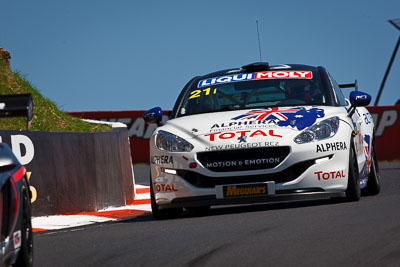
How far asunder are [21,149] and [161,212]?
1.70 meters

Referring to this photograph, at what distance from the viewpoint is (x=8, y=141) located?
965 cm

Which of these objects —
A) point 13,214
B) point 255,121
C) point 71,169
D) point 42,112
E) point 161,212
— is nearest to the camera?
point 13,214

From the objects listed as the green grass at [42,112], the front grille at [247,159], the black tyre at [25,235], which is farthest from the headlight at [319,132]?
the green grass at [42,112]

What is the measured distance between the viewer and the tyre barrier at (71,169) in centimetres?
1010

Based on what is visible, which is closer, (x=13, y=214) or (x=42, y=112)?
(x=13, y=214)

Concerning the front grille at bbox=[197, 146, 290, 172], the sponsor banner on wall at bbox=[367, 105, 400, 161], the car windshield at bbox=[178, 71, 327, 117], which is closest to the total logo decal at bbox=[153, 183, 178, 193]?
the front grille at bbox=[197, 146, 290, 172]

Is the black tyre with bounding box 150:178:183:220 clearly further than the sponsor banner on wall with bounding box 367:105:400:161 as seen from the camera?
No

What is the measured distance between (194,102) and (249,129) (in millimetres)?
1398

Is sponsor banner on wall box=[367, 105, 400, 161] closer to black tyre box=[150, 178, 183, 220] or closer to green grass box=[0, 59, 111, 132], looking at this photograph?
green grass box=[0, 59, 111, 132]

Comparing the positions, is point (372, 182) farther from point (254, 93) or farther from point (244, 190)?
point (244, 190)

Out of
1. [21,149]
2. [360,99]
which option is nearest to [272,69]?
[360,99]

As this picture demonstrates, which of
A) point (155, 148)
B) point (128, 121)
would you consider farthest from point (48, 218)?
point (128, 121)

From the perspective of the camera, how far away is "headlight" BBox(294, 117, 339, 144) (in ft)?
28.9

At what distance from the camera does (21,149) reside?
32.4ft
